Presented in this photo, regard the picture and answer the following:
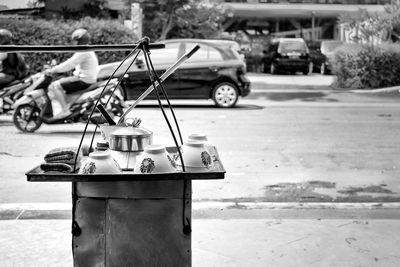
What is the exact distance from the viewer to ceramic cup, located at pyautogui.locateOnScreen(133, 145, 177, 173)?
316 centimetres

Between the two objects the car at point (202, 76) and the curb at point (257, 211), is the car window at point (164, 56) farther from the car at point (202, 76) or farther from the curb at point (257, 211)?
the curb at point (257, 211)

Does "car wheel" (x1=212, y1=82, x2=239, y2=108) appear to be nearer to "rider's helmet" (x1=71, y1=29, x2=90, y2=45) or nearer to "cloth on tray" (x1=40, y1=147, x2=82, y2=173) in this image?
"rider's helmet" (x1=71, y1=29, x2=90, y2=45)

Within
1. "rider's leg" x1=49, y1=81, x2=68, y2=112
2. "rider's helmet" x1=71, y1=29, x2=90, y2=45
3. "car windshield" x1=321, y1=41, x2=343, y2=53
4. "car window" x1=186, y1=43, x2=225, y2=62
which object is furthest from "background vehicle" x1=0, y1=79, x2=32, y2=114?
"car windshield" x1=321, y1=41, x2=343, y2=53

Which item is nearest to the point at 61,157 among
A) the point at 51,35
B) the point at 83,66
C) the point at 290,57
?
the point at 83,66

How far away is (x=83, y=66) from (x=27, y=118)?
1.31m

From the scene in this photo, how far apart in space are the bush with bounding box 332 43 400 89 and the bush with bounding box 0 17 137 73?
23.2 ft

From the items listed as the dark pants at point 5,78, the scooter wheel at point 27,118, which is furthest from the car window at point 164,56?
the scooter wheel at point 27,118

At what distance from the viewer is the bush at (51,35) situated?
1836cm

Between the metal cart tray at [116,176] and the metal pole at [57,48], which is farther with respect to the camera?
the metal pole at [57,48]

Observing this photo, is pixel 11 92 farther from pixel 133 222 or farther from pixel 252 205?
pixel 133 222

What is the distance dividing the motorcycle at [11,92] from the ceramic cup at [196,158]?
9100mm

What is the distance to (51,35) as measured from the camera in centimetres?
1862

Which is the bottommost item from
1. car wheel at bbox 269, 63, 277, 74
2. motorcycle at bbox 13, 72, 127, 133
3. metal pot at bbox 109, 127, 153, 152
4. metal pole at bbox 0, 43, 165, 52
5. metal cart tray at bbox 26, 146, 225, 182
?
car wheel at bbox 269, 63, 277, 74

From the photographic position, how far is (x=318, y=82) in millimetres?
23125
